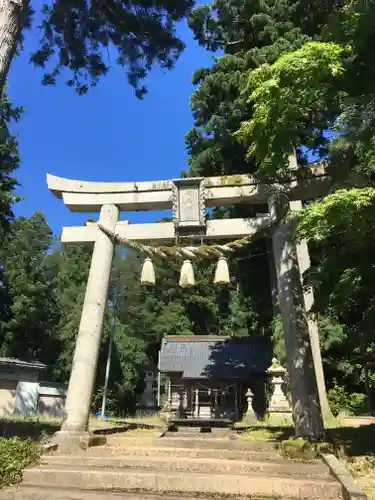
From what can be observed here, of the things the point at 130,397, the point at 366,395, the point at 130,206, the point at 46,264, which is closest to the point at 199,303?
the point at 130,397

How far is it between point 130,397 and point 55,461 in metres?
22.4

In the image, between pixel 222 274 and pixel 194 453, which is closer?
pixel 194 453

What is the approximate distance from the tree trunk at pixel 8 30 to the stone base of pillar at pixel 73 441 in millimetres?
5918

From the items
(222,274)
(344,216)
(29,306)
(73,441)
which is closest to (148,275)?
(222,274)

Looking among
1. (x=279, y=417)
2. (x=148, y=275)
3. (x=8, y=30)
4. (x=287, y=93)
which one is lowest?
(x=279, y=417)

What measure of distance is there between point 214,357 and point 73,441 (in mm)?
15403

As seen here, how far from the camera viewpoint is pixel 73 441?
7125 millimetres

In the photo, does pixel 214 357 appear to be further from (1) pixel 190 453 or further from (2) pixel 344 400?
(1) pixel 190 453

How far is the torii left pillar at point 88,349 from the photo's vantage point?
749 cm

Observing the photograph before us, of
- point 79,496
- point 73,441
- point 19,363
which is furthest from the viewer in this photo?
point 19,363

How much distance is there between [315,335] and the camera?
507 inches

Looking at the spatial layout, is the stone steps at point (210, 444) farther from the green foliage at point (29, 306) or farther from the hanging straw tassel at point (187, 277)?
the green foliage at point (29, 306)

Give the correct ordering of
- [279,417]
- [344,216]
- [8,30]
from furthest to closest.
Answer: [279,417] → [8,30] → [344,216]

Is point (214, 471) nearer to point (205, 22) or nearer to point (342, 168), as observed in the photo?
point (342, 168)
